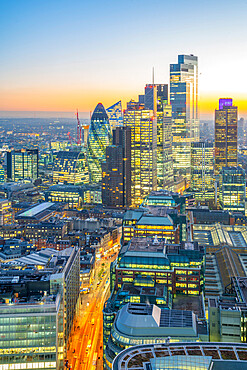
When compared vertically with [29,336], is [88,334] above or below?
below

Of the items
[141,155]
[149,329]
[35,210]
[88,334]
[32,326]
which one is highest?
[141,155]

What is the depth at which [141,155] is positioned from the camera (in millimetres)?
172250

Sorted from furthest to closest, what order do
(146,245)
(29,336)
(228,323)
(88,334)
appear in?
(146,245) → (88,334) → (228,323) → (29,336)

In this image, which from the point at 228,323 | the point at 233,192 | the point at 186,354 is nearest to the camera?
the point at 186,354

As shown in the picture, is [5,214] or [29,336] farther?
[5,214]

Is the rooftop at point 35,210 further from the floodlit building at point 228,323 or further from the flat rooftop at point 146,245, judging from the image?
the floodlit building at point 228,323

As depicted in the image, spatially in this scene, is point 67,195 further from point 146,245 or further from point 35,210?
point 146,245

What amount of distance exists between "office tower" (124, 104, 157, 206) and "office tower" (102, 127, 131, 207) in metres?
2.10

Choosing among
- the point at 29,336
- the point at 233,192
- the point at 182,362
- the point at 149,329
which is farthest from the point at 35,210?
the point at 182,362

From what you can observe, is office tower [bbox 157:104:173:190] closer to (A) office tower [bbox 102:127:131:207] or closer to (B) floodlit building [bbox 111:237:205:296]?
(A) office tower [bbox 102:127:131:207]

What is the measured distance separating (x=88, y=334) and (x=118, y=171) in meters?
98.8

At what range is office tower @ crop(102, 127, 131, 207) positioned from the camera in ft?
554

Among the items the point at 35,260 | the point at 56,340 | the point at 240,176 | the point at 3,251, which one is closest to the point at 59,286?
the point at 56,340

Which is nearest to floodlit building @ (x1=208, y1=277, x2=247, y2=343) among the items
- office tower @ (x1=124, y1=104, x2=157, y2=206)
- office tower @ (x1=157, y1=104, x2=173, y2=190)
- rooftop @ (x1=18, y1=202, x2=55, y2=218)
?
rooftop @ (x1=18, y1=202, x2=55, y2=218)
